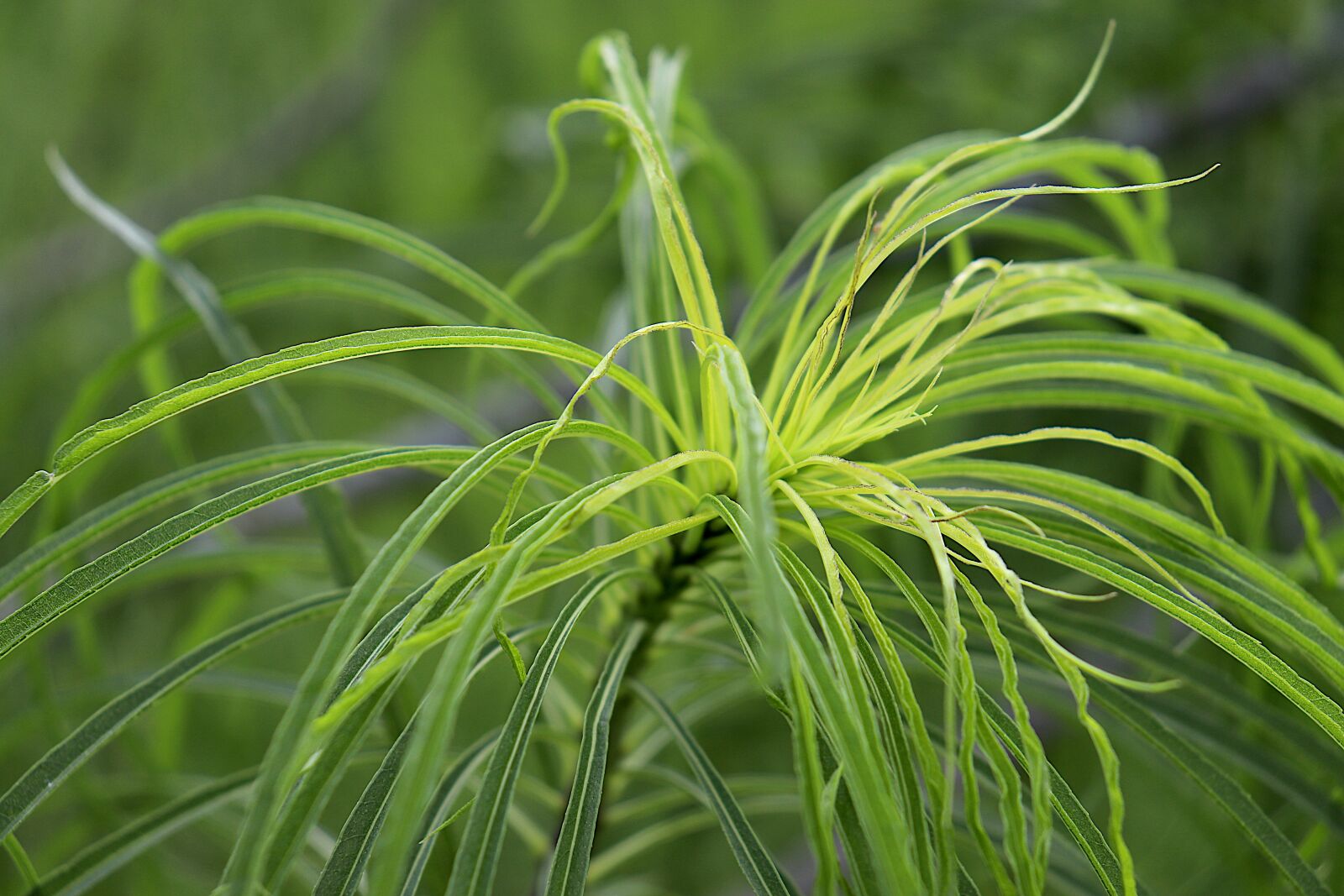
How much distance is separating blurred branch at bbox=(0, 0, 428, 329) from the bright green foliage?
1.10m

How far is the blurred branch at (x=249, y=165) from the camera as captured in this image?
1507mm

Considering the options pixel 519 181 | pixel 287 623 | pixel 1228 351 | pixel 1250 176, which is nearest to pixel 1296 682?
pixel 1228 351

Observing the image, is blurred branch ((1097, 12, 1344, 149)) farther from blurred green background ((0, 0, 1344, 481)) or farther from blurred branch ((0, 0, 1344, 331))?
blurred branch ((0, 0, 1344, 331))

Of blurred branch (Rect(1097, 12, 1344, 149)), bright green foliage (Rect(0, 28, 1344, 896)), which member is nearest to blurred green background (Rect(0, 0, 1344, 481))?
blurred branch (Rect(1097, 12, 1344, 149))

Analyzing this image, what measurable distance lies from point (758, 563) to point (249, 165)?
155cm

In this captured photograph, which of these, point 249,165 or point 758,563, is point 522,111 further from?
point 758,563

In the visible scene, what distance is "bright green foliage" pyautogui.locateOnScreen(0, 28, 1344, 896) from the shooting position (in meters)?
0.29

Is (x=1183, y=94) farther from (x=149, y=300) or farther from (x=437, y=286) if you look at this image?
(x=437, y=286)

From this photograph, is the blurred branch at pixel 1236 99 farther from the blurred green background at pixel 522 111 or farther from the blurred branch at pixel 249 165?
the blurred branch at pixel 249 165

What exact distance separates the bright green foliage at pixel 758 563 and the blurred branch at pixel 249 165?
1102mm

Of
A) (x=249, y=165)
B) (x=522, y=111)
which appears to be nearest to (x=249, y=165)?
(x=249, y=165)

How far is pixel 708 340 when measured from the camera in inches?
16.9

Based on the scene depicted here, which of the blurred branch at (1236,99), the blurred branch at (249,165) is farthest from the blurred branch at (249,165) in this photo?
the blurred branch at (1236,99)

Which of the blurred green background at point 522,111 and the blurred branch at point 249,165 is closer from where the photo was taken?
the blurred green background at point 522,111
